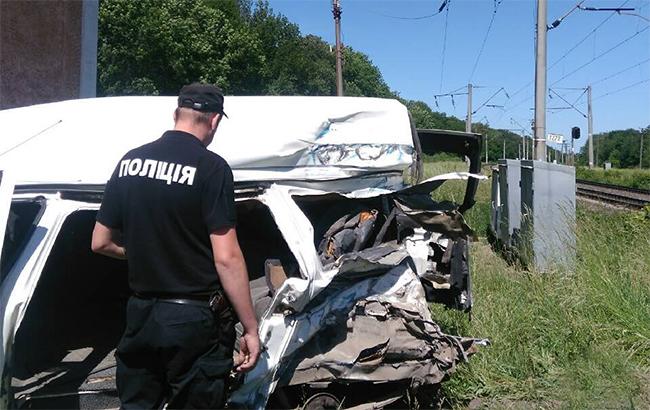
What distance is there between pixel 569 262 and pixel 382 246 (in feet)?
10.6

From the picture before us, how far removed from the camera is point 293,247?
3.63 metres

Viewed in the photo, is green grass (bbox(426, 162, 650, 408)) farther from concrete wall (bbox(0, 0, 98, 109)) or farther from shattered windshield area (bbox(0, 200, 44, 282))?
concrete wall (bbox(0, 0, 98, 109))

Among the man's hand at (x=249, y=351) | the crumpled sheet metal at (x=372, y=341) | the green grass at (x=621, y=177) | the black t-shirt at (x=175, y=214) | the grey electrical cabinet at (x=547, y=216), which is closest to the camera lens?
the black t-shirt at (x=175, y=214)

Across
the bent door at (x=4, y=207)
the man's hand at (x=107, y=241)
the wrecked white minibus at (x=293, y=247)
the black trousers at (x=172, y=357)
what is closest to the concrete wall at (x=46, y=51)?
the wrecked white minibus at (x=293, y=247)

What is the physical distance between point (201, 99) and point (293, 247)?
102 cm

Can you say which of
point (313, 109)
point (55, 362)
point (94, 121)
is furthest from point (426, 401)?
point (94, 121)

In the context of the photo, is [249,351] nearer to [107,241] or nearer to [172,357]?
[172,357]

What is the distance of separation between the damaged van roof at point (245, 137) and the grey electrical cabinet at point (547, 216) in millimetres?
3360

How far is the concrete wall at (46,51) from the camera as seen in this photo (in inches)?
378

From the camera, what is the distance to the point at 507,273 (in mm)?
8188

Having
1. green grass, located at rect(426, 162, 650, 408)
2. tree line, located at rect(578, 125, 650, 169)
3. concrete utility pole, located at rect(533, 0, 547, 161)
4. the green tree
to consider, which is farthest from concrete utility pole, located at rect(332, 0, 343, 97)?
tree line, located at rect(578, 125, 650, 169)

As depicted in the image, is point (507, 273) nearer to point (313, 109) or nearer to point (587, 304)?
point (587, 304)

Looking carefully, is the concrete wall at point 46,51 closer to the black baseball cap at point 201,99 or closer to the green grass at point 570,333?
the green grass at point 570,333

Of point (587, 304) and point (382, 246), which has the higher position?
point (382, 246)
